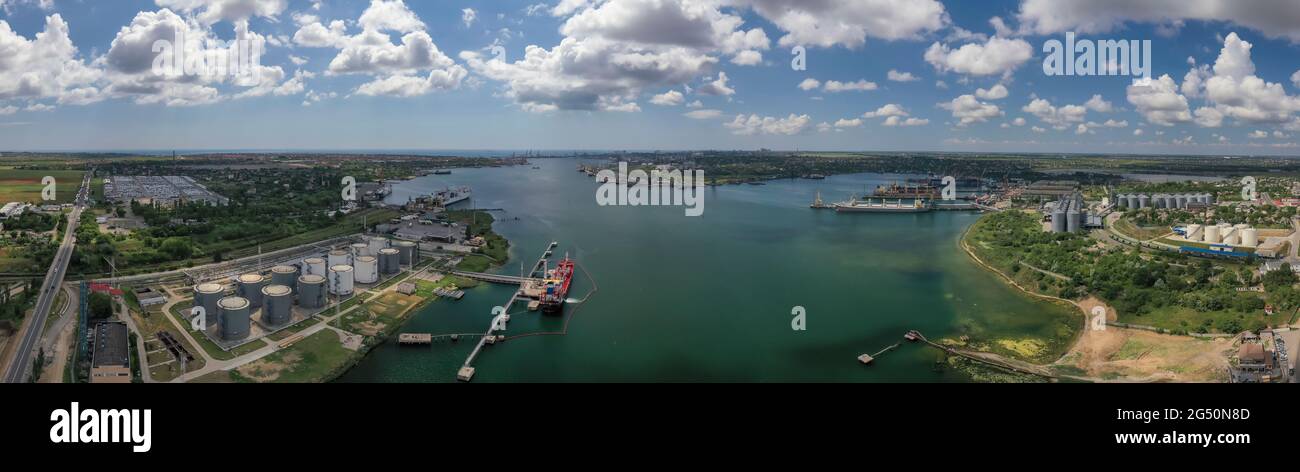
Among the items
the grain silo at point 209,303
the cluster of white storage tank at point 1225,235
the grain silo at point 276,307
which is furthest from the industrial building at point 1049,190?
the grain silo at point 209,303

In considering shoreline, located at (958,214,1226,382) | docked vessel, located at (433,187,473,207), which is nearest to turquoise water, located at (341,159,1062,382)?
shoreline, located at (958,214,1226,382)

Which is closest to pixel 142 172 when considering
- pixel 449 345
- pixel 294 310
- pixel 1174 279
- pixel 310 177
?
pixel 310 177

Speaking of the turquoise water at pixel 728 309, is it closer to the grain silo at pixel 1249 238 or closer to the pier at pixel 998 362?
the pier at pixel 998 362

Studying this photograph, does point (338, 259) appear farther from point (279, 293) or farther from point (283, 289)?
point (279, 293)

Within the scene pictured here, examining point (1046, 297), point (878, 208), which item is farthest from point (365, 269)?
point (878, 208)
